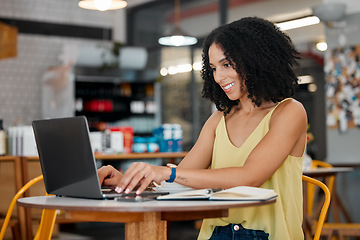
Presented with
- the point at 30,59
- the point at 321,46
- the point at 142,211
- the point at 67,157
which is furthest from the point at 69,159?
the point at 30,59

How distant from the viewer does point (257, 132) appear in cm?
216

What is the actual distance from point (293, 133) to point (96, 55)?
280 inches

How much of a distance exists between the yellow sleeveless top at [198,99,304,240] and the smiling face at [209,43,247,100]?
0.15 m

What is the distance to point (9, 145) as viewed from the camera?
5.02 meters

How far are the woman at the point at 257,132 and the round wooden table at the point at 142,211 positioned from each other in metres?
0.25

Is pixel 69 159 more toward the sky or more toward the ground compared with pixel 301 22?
more toward the ground

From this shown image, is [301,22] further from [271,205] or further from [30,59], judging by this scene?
[271,205]

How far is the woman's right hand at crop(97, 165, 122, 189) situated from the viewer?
2.07m

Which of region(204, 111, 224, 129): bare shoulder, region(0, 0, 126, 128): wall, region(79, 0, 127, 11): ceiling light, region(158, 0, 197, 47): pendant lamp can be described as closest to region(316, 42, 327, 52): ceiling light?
region(158, 0, 197, 47): pendant lamp

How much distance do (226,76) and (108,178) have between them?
572 millimetres

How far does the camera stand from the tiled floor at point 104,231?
6516 mm

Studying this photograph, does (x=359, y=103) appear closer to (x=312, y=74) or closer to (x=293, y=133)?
(x=312, y=74)

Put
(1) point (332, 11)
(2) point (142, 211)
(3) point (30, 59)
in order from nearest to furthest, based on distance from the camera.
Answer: (2) point (142, 211) → (1) point (332, 11) → (3) point (30, 59)

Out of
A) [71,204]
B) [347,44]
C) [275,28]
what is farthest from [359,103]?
[71,204]
